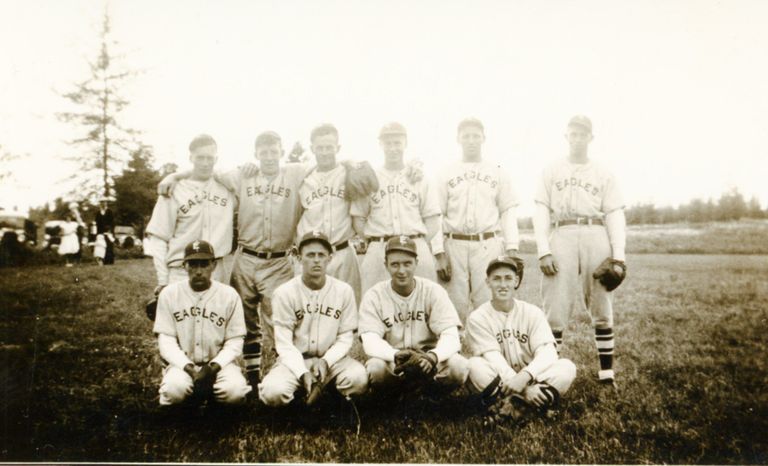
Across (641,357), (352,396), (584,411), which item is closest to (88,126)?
(352,396)

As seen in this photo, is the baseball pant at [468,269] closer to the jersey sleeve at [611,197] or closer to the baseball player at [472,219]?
the baseball player at [472,219]

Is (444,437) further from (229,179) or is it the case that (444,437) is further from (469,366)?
(229,179)

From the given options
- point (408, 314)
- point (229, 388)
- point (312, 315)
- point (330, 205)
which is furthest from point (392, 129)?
point (229, 388)

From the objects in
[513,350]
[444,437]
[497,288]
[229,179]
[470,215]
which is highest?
[229,179]

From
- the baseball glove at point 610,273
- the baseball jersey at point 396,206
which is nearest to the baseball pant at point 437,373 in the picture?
the baseball jersey at point 396,206

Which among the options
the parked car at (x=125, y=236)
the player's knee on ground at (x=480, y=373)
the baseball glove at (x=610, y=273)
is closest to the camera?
the player's knee on ground at (x=480, y=373)
